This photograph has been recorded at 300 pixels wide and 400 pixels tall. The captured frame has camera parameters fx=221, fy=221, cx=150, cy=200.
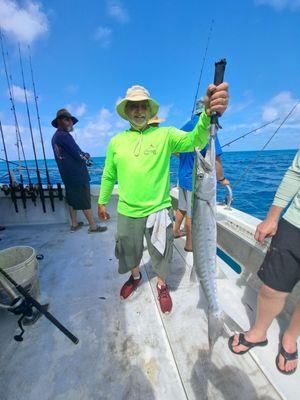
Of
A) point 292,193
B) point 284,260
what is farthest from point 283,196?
point 284,260

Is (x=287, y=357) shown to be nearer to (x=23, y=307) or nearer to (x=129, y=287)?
(x=129, y=287)

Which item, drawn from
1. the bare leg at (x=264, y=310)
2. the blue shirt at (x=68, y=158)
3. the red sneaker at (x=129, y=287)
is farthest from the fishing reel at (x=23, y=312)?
the blue shirt at (x=68, y=158)

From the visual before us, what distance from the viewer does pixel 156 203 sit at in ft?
6.92

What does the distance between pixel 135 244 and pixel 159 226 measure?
0.34 meters

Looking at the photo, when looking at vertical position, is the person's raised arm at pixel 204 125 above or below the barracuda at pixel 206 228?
above

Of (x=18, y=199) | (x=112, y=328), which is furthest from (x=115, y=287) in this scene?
(x=18, y=199)

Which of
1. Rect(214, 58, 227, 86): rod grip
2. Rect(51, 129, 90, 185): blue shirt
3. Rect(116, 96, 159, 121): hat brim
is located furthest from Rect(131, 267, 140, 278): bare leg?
Rect(51, 129, 90, 185): blue shirt

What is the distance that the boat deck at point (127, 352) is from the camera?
1532 mm

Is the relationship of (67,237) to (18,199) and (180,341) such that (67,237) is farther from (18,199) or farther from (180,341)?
(180,341)

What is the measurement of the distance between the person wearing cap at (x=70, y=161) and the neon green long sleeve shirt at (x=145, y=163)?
2.07 meters

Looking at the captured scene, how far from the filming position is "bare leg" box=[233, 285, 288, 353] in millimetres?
1527

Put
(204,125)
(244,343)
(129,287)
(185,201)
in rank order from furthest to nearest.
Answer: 1. (185,201)
2. (129,287)
3. (244,343)
4. (204,125)

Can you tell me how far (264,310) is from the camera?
5.30 ft

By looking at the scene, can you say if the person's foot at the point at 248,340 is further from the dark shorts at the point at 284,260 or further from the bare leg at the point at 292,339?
the dark shorts at the point at 284,260
